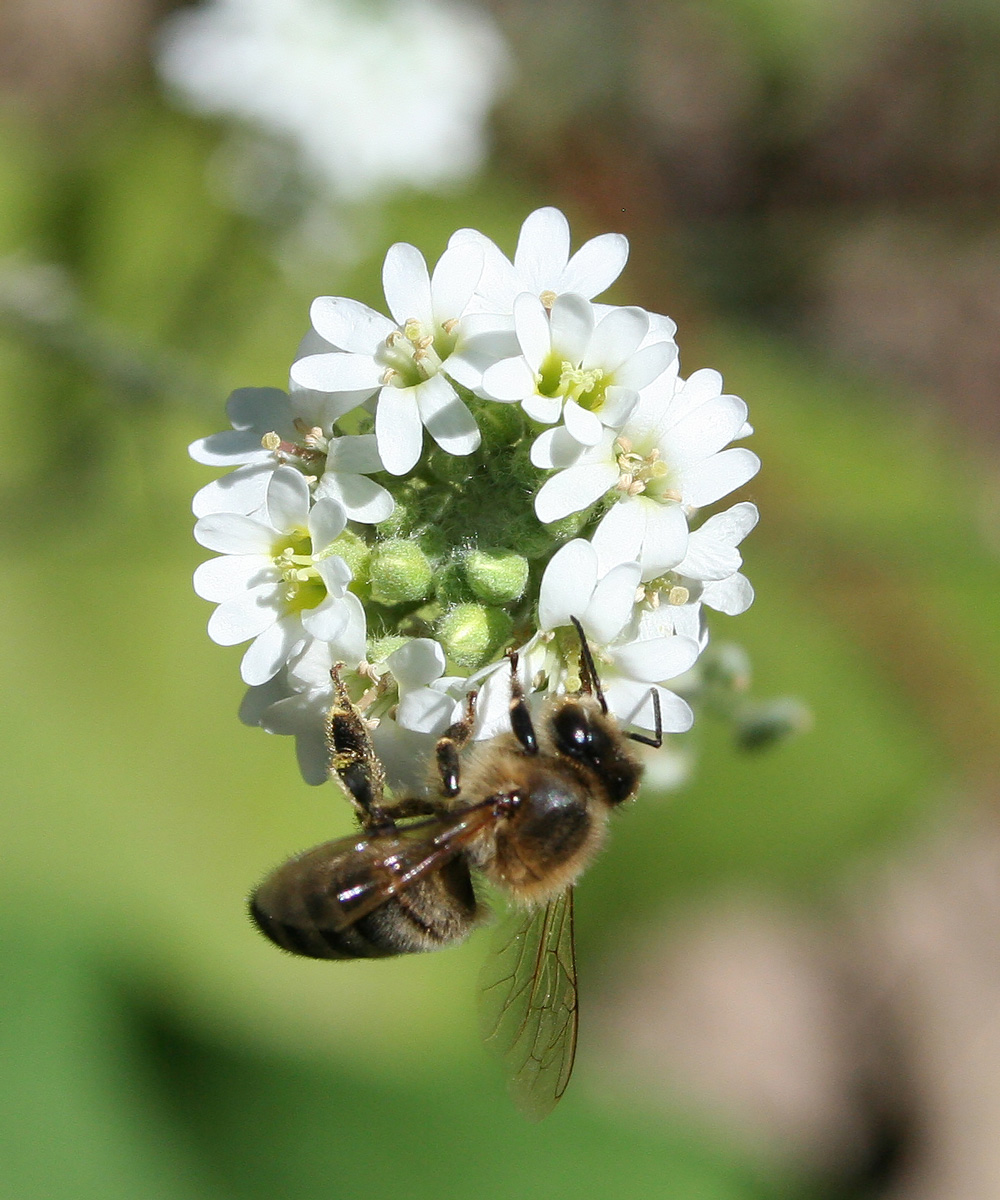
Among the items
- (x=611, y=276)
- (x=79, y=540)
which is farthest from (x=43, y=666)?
(x=611, y=276)

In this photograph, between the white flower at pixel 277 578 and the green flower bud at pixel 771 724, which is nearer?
the white flower at pixel 277 578

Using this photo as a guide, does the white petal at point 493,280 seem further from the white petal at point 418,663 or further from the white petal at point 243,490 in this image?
the white petal at point 418,663

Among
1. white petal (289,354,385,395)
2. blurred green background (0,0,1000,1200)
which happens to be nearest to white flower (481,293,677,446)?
white petal (289,354,385,395)

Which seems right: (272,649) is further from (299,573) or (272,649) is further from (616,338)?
(616,338)

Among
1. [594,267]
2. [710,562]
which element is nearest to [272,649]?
[710,562]

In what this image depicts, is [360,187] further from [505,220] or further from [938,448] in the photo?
[938,448]

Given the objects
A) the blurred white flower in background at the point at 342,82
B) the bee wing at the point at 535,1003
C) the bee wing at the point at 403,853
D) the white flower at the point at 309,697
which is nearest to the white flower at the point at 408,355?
the white flower at the point at 309,697

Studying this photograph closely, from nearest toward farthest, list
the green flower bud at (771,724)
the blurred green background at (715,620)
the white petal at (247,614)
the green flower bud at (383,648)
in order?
the white petal at (247,614) < the green flower bud at (383,648) < the green flower bud at (771,724) < the blurred green background at (715,620)
